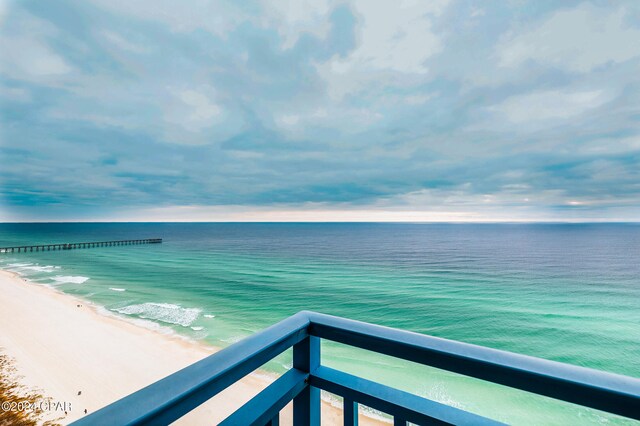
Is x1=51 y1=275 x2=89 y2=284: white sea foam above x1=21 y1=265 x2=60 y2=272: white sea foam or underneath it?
underneath

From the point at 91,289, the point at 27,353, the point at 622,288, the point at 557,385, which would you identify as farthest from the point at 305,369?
the point at 622,288

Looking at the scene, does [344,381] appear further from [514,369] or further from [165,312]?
[165,312]

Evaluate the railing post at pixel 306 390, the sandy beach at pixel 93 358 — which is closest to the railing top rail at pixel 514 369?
the railing post at pixel 306 390

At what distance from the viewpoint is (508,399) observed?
8.35 metres

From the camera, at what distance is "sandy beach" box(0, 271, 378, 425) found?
25.3 feet

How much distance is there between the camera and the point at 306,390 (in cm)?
125

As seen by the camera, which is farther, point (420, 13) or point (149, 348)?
point (149, 348)

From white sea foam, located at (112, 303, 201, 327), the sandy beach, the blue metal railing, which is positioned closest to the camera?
the blue metal railing

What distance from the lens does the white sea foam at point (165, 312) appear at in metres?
14.2

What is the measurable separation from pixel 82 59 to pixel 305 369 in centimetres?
1763

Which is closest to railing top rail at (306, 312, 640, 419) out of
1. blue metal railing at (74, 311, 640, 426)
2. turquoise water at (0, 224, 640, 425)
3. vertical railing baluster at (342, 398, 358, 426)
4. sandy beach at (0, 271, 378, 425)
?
blue metal railing at (74, 311, 640, 426)

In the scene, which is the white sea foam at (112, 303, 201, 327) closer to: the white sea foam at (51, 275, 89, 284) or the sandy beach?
the sandy beach

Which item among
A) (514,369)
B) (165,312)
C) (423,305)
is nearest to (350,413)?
(514,369)

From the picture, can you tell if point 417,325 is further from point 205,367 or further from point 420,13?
point 205,367
